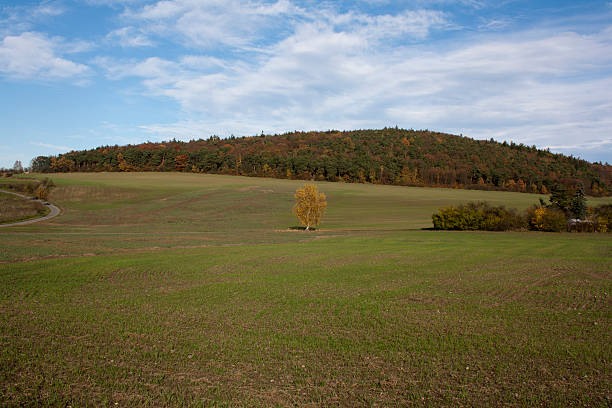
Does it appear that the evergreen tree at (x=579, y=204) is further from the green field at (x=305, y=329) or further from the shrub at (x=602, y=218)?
the green field at (x=305, y=329)

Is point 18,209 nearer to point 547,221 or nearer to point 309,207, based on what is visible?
point 309,207

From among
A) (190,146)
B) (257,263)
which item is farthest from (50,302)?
(190,146)

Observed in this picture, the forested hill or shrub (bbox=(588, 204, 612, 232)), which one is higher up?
the forested hill

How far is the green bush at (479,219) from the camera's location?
47.4 m

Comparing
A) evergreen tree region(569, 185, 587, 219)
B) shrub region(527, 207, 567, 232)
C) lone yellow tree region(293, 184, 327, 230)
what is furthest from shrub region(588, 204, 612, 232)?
lone yellow tree region(293, 184, 327, 230)

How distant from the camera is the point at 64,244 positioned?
94.7 feet

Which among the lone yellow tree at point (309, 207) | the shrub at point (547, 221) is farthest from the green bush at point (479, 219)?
the lone yellow tree at point (309, 207)

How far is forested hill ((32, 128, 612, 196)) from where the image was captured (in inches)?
4569

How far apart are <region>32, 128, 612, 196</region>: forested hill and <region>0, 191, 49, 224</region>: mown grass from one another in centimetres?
6628

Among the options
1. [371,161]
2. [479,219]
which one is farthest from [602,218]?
[371,161]

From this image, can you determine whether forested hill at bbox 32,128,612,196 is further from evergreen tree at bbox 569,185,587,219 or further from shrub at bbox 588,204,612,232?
shrub at bbox 588,204,612,232

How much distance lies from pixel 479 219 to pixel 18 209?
220 feet

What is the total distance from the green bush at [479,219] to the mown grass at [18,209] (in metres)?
59.2

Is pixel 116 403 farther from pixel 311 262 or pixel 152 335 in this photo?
pixel 311 262
